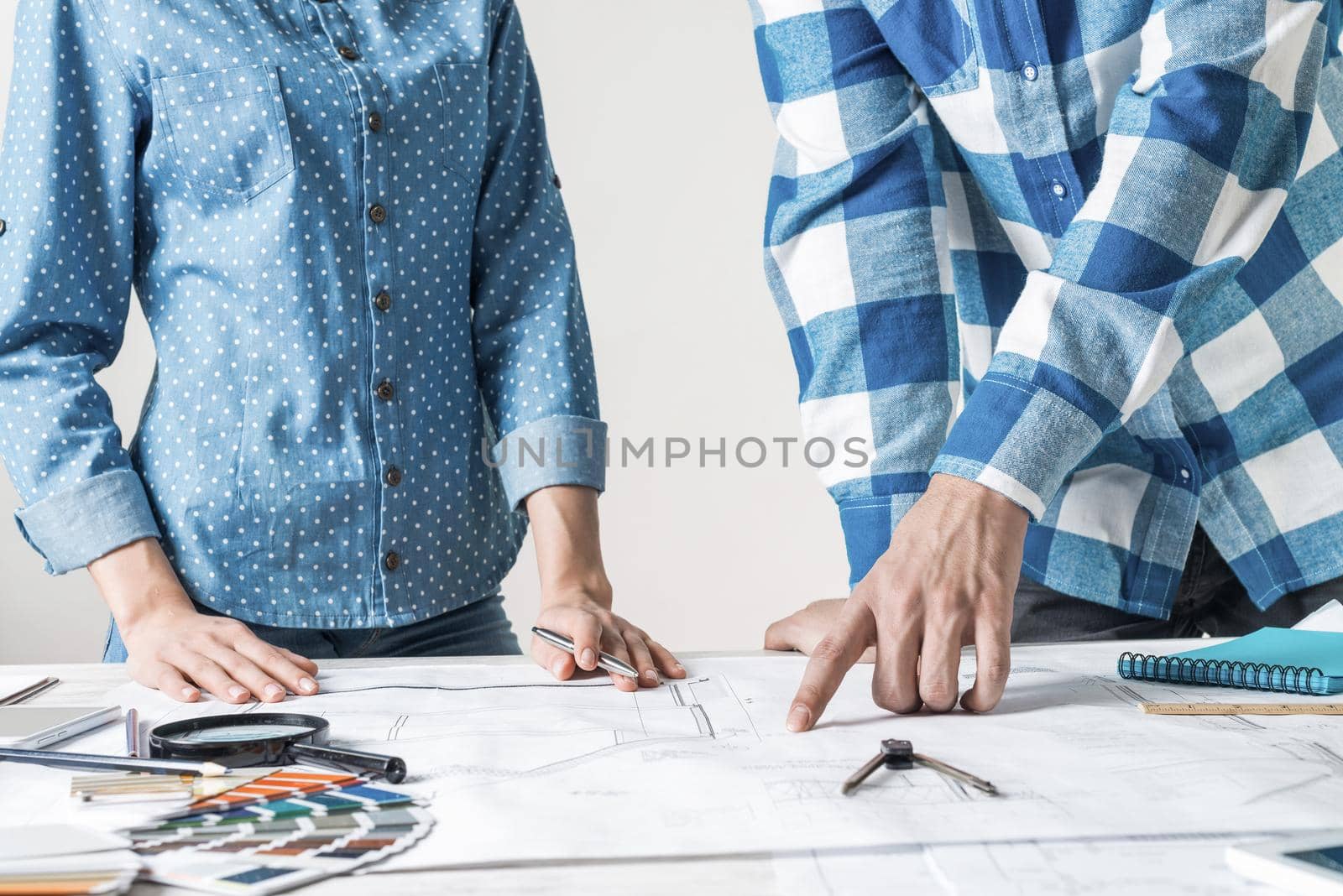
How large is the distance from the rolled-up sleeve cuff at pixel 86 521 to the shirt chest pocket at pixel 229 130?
292 millimetres

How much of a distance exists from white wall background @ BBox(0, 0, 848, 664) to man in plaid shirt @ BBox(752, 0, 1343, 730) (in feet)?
5.60

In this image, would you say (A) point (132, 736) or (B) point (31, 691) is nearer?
(A) point (132, 736)

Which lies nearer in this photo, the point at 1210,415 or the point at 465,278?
the point at 1210,415

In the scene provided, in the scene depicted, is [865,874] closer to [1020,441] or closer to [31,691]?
[1020,441]

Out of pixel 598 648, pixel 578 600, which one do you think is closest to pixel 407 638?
pixel 578 600

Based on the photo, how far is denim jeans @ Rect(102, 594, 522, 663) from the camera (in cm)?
104

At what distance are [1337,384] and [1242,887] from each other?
72 centimetres

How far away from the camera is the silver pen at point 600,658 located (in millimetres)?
808

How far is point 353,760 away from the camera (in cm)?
56

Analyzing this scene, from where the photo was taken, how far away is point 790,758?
1.94 feet

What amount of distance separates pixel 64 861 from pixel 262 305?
665mm

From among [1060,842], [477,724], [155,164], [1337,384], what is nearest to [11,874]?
[477,724]

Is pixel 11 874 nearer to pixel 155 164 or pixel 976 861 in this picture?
pixel 976 861

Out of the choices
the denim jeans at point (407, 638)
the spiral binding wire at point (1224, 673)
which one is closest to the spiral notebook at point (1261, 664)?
the spiral binding wire at point (1224, 673)
